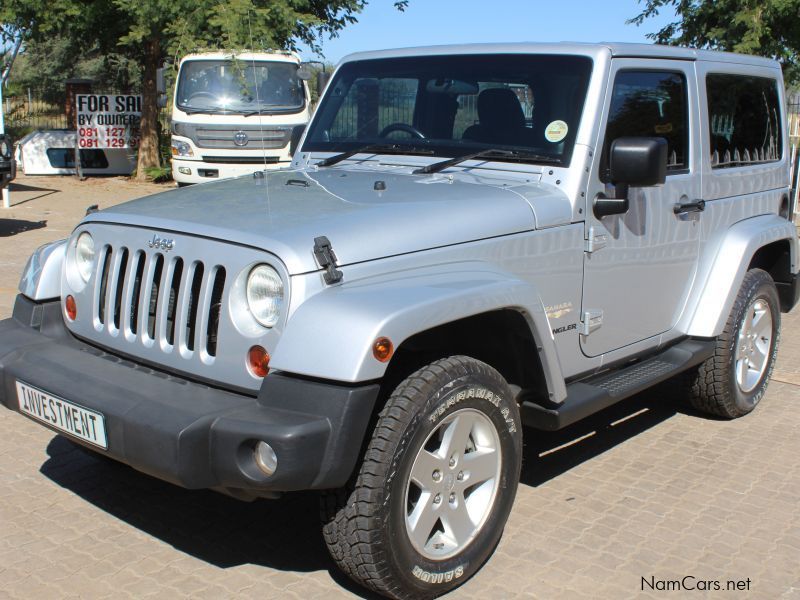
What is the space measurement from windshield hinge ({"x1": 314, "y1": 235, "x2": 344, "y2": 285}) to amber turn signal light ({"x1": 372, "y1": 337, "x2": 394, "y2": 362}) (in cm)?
32

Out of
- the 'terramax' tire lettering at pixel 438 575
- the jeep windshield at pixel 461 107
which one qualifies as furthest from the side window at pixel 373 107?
the 'terramax' tire lettering at pixel 438 575

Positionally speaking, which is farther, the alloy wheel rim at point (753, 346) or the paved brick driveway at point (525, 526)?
the alloy wheel rim at point (753, 346)

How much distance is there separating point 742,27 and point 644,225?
9.28m

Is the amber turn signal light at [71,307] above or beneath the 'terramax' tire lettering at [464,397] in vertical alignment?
above

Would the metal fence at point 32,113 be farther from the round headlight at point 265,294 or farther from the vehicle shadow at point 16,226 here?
the round headlight at point 265,294

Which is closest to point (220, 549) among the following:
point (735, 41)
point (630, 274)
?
point (630, 274)

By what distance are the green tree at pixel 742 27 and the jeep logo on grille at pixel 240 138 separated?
6.31m

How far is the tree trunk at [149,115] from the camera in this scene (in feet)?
64.8

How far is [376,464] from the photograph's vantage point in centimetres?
295

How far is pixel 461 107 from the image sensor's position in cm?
436

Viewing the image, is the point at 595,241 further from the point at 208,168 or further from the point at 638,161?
the point at 208,168

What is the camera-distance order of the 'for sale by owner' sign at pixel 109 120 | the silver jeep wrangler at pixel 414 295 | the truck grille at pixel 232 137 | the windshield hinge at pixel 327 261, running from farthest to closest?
the 'for sale by owner' sign at pixel 109 120 < the truck grille at pixel 232 137 < the windshield hinge at pixel 327 261 < the silver jeep wrangler at pixel 414 295

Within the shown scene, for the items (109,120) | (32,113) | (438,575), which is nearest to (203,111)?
(109,120)

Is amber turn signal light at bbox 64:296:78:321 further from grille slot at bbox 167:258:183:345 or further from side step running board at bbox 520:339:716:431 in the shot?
side step running board at bbox 520:339:716:431
